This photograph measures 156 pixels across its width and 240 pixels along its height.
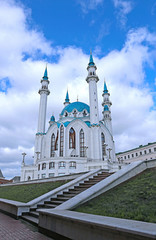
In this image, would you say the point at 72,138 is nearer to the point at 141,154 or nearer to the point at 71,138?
the point at 71,138

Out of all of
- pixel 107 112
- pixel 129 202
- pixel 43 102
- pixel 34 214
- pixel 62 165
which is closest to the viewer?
pixel 129 202

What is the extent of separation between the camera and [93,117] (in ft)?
154

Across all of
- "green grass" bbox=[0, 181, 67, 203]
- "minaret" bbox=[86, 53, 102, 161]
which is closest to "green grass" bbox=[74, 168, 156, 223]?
"green grass" bbox=[0, 181, 67, 203]

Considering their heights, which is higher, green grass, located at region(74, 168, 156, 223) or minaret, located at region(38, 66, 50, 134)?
minaret, located at region(38, 66, 50, 134)

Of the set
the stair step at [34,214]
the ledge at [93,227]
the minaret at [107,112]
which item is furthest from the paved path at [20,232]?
the minaret at [107,112]

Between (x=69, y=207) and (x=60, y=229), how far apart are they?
4.27 feet

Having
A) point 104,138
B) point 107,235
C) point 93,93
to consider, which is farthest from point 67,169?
point 107,235

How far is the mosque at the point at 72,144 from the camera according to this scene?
1506 inches

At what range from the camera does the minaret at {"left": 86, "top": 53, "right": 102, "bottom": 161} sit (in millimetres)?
43478

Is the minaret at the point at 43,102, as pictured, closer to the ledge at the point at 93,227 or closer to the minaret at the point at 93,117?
the minaret at the point at 93,117

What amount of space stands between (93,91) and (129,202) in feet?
149

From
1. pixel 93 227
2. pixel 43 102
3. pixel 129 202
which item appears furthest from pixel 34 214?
pixel 43 102

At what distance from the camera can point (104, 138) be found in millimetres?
50656

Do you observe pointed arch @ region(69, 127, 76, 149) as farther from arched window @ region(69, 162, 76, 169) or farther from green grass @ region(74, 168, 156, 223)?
green grass @ region(74, 168, 156, 223)
